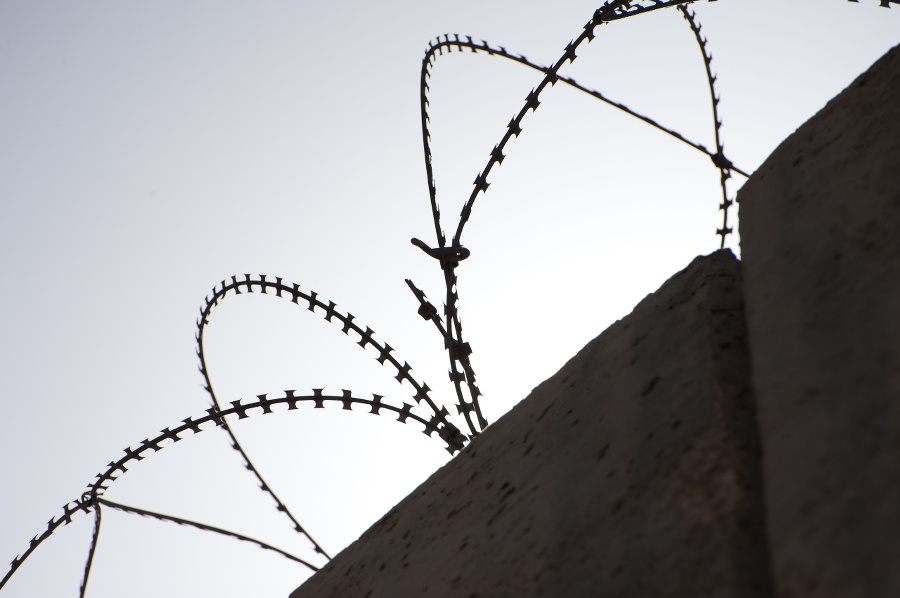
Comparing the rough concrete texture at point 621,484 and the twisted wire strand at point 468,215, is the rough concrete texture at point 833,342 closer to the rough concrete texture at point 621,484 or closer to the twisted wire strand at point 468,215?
the rough concrete texture at point 621,484

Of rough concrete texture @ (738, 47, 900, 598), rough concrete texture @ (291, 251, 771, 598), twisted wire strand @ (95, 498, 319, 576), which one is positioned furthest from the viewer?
twisted wire strand @ (95, 498, 319, 576)

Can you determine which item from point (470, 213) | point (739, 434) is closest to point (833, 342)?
point (739, 434)

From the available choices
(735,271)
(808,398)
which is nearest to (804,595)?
(808,398)

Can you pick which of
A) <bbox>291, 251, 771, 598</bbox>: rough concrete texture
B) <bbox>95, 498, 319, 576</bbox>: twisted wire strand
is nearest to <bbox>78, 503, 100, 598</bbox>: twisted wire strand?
<bbox>95, 498, 319, 576</bbox>: twisted wire strand

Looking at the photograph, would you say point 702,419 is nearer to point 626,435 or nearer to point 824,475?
point 626,435

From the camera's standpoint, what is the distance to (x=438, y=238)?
150 inches

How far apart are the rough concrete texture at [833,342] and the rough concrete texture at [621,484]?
66mm

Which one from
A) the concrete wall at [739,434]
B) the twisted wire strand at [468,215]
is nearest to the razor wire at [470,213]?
the twisted wire strand at [468,215]

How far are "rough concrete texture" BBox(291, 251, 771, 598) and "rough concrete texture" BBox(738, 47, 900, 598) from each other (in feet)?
0.22

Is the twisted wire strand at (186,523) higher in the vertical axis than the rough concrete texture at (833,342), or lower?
higher

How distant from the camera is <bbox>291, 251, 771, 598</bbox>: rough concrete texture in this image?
2.93 ft

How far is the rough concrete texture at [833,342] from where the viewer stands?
72cm

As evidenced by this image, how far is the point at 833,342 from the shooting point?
0.90 meters

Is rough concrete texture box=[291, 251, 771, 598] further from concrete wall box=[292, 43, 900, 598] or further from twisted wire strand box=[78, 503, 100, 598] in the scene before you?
twisted wire strand box=[78, 503, 100, 598]
